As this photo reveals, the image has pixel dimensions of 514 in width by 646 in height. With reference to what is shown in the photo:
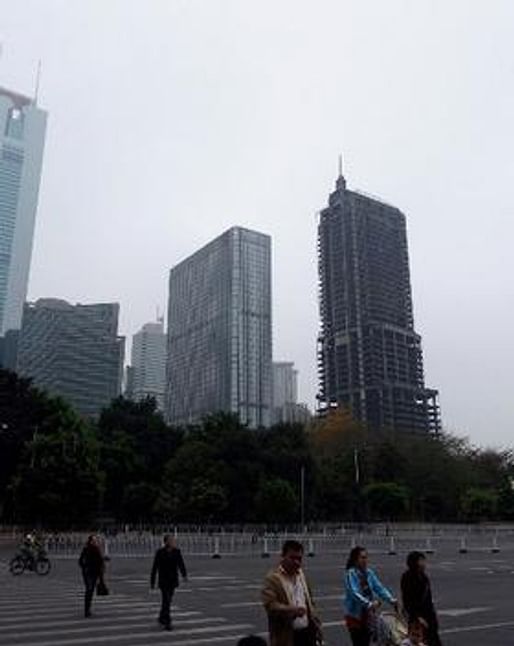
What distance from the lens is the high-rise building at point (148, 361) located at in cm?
17788

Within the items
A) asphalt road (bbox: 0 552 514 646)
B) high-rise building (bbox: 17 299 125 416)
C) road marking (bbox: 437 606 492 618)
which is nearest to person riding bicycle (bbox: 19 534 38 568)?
asphalt road (bbox: 0 552 514 646)

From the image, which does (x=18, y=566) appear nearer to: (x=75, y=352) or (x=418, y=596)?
(x=418, y=596)

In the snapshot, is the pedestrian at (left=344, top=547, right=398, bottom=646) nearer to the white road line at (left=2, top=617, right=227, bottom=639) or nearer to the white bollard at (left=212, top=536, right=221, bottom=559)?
the white road line at (left=2, top=617, right=227, bottom=639)

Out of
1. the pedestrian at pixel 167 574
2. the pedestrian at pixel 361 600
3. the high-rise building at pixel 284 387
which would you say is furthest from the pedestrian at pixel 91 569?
the high-rise building at pixel 284 387

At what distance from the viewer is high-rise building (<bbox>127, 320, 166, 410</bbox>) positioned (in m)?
178

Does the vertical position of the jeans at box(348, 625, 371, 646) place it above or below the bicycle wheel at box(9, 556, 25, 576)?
below

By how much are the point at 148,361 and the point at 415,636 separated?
177 meters

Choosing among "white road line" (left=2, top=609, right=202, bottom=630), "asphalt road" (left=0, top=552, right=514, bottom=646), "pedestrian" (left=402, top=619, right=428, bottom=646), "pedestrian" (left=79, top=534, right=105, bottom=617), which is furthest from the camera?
"pedestrian" (left=79, top=534, right=105, bottom=617)

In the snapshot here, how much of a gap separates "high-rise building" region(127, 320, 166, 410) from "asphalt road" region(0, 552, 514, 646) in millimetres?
150675

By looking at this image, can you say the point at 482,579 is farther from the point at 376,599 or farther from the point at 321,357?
the point at 321,357

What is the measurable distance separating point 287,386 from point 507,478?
77468 mm

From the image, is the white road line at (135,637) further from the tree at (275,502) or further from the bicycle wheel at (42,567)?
the tree at (275,502)

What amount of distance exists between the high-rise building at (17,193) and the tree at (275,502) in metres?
83.7

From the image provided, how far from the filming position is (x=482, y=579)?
73.2ft
